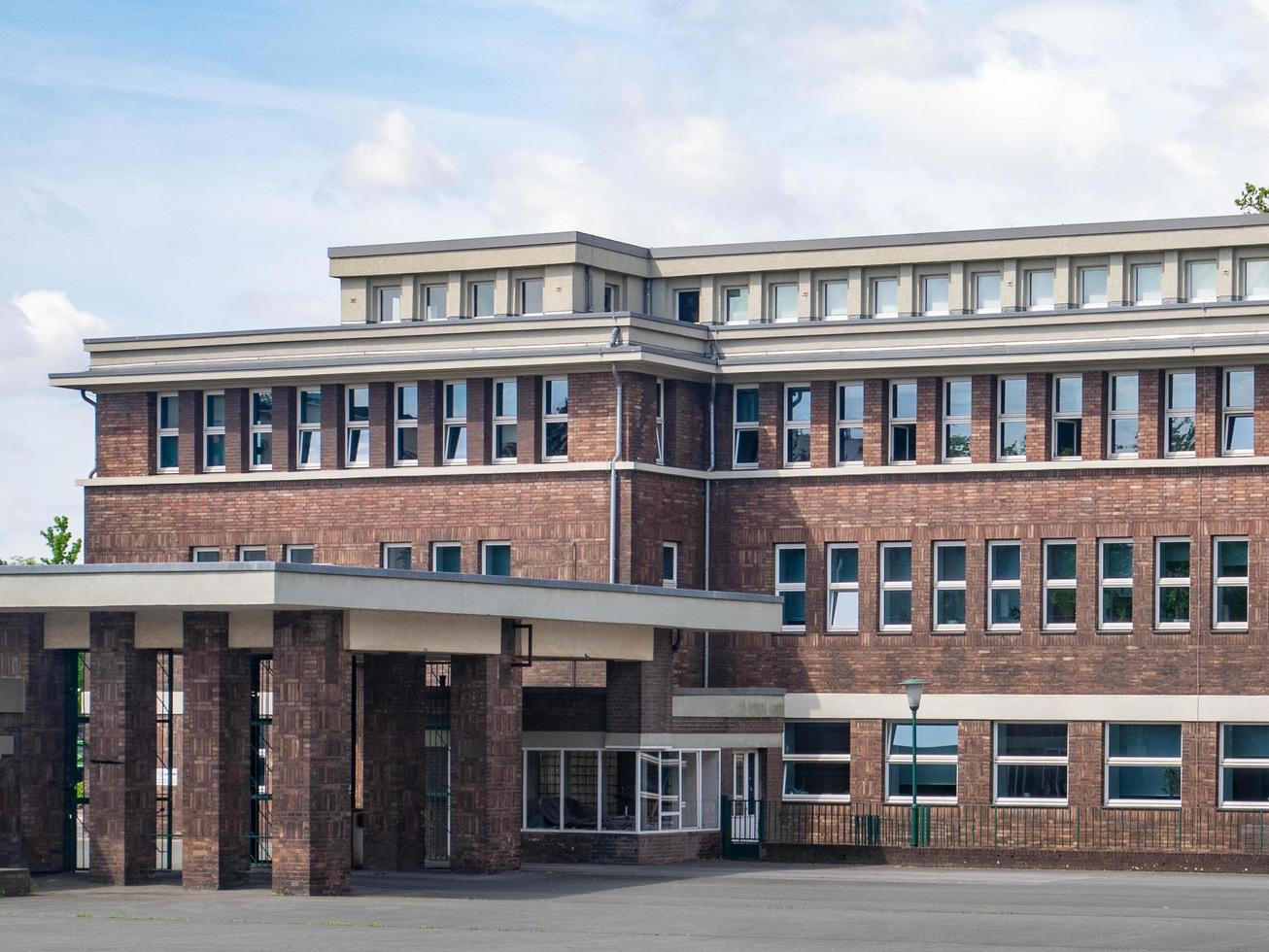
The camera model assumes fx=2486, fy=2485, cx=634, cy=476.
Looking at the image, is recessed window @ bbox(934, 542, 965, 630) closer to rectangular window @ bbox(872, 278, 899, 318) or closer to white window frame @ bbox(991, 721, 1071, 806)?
white window frame @ bbox(991, 721, 1071, 806)

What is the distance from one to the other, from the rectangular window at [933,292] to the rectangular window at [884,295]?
62cm

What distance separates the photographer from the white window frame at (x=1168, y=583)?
145 feet

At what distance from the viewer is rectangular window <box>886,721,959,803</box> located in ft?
149

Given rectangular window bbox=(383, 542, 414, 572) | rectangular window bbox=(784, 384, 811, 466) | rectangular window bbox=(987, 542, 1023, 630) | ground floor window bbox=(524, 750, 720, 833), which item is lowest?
ground floor window bbox=(524, 750, 720, 833)

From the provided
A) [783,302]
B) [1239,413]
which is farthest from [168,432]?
[1239,413]

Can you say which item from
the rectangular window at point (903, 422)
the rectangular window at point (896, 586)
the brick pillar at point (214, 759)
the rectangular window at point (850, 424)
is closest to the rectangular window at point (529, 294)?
the rectangular window at point (850, 424)

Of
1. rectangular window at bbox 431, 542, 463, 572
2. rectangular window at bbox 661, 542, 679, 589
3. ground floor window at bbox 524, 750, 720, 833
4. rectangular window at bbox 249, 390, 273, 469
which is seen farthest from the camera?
rectangular window at bbox 249, 390, 273, 469

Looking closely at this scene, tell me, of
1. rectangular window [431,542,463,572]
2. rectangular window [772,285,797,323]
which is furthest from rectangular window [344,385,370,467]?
rectangular window [772,285,797,323]

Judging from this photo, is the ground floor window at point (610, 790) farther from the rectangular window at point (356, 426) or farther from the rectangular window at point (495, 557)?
the rectangular window at point (356, 426)

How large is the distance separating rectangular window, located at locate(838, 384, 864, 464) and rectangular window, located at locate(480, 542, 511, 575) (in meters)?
6.50

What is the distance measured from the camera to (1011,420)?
45719 mm

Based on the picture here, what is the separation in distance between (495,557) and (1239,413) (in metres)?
13.9

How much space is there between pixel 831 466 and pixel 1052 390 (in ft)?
14.2

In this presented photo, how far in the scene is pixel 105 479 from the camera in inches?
1962
